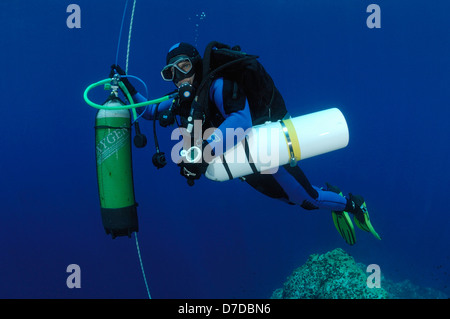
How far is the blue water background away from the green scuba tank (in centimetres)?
1011

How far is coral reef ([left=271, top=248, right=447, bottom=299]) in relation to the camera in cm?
513

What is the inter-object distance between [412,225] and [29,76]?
85.0 ft

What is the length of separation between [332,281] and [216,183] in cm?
1123

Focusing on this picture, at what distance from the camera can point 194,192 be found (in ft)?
57.1

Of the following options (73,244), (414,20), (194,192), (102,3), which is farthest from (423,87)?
(73,244)

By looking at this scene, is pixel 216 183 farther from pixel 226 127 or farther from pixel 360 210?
pixel 226 127

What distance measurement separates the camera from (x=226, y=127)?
2.50m

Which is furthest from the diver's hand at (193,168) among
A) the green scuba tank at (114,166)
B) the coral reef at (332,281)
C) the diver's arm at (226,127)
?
the coral reef at (332,281)

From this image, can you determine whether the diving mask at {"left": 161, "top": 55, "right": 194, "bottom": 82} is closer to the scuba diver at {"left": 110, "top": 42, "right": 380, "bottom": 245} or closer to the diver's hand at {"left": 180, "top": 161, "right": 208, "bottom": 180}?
the scuba diver at {"left": 110, "top": 42, "right": 380, "bottom": 245}

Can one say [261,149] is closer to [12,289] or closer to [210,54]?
[210,54]

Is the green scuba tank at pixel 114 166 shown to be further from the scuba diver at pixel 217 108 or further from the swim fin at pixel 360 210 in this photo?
the swim fin at pixel 360 210

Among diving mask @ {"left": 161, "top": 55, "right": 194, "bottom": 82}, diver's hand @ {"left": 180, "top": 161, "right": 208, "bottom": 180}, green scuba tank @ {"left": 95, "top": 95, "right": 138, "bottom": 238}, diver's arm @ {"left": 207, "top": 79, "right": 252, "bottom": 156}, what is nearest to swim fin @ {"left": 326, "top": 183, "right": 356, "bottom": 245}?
diver's arm @ {"left": 207, "top": 79, "right": 252, "bottom": 156}

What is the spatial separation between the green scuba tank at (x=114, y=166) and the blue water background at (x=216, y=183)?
10.1 m

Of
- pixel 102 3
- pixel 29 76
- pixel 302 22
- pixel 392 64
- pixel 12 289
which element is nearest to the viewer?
pixel 102 3
